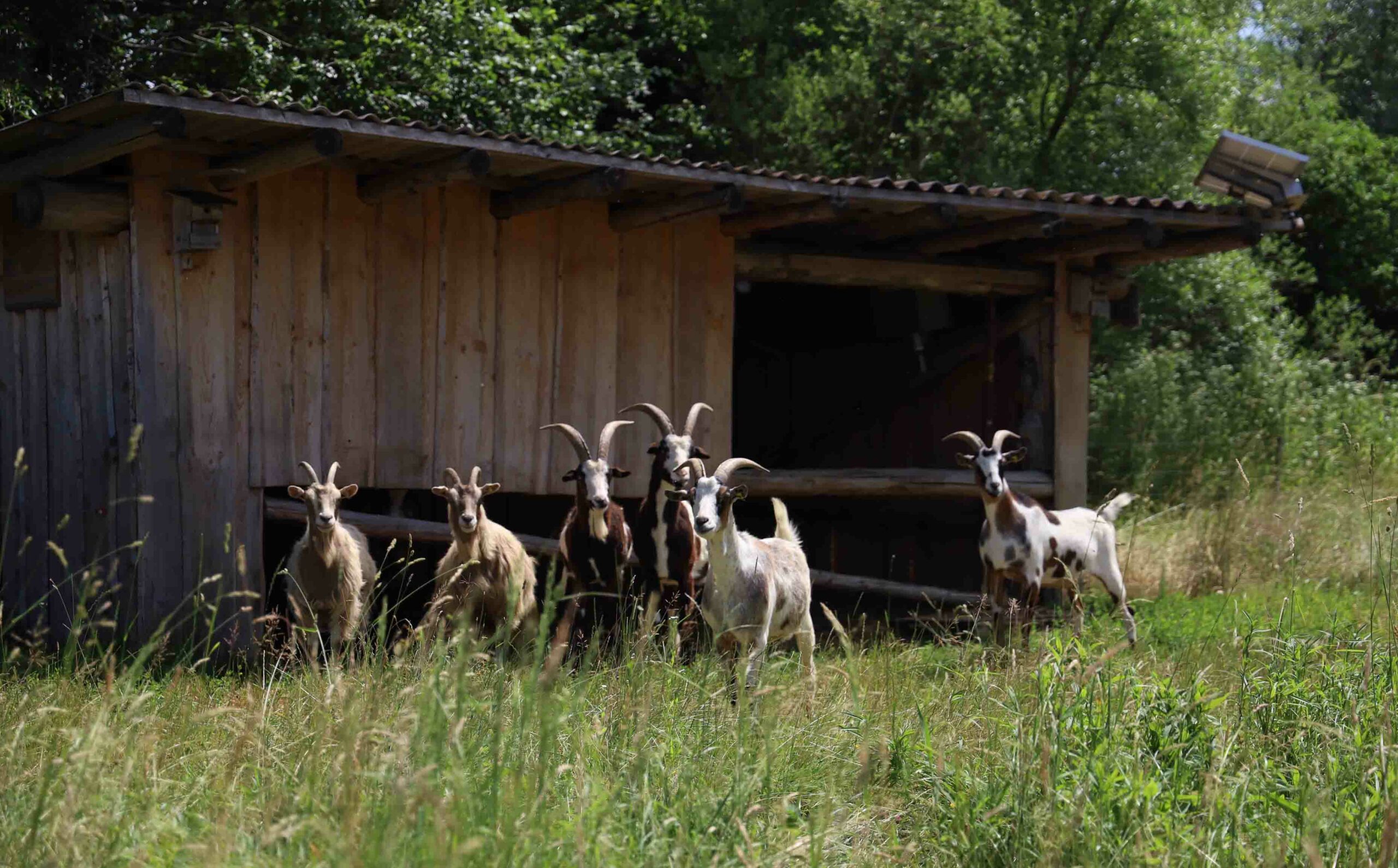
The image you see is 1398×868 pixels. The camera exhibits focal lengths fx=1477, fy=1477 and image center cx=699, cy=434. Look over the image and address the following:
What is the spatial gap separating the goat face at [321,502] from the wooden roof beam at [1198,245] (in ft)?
22.4

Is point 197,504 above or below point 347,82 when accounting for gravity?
below

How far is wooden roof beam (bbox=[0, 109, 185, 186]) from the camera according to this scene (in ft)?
A: 24.5

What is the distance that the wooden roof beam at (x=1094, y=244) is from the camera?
11.1 m

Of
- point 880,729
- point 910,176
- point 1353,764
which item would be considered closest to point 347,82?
point 910,176

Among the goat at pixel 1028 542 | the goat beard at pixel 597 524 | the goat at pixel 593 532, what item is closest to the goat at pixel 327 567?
the goat at pixel 593 532

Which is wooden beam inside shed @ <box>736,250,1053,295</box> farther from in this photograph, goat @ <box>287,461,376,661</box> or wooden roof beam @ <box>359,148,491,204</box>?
goat @ <box>287,461,376,661</box>

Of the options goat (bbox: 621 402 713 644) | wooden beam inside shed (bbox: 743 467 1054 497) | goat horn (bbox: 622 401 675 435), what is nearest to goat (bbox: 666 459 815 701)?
goat (bbox: 621 402 713 644)

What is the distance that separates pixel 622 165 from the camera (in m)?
8.84

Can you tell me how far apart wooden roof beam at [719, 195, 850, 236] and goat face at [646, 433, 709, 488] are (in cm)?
176

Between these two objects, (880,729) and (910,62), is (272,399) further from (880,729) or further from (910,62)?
(910,62)

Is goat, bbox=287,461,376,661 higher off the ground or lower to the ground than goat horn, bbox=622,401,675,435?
lower

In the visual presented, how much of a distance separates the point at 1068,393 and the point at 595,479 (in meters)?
5.01

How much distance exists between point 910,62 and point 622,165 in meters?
11.7

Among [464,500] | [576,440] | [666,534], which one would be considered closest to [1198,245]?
[666,534]
